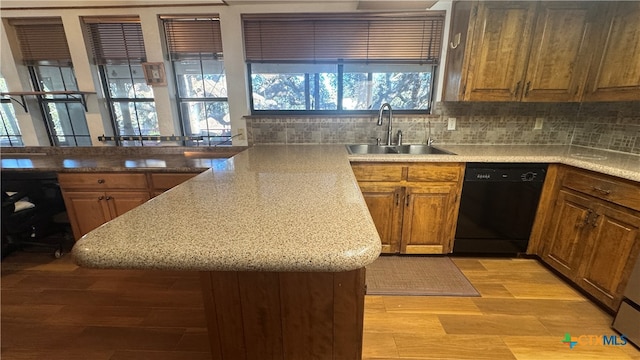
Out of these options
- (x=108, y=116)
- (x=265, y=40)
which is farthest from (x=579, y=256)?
(x=108, y=116)

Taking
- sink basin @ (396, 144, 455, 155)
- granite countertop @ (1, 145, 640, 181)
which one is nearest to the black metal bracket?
granite countertop @ (1, 145, 640, 181)

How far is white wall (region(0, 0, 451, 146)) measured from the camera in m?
2.20

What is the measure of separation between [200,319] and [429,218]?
183cm

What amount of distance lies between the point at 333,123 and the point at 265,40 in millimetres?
960

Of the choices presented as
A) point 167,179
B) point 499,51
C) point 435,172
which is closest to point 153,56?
point 167,179

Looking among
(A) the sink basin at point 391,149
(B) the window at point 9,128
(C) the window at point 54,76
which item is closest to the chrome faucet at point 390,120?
(A) the sink basin at point 391,149

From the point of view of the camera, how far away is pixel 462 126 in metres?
2.43

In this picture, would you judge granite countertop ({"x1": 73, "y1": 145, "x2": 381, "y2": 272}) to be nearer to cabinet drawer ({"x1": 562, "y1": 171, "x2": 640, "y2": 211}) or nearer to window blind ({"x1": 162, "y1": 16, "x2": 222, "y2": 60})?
cabinet drawer ({"x1": 562, "y1": 171, "x2": 640, "y2": 211})

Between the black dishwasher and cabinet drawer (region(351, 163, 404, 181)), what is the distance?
1.77 feet

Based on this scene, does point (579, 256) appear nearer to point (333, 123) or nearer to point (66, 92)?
point (333, 123)

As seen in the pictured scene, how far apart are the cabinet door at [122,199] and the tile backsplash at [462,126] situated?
1.06 m

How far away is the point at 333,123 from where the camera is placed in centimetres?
246

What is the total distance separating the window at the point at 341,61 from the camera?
2.24 m

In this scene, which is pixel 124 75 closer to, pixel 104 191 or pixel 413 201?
pixel 104 191
